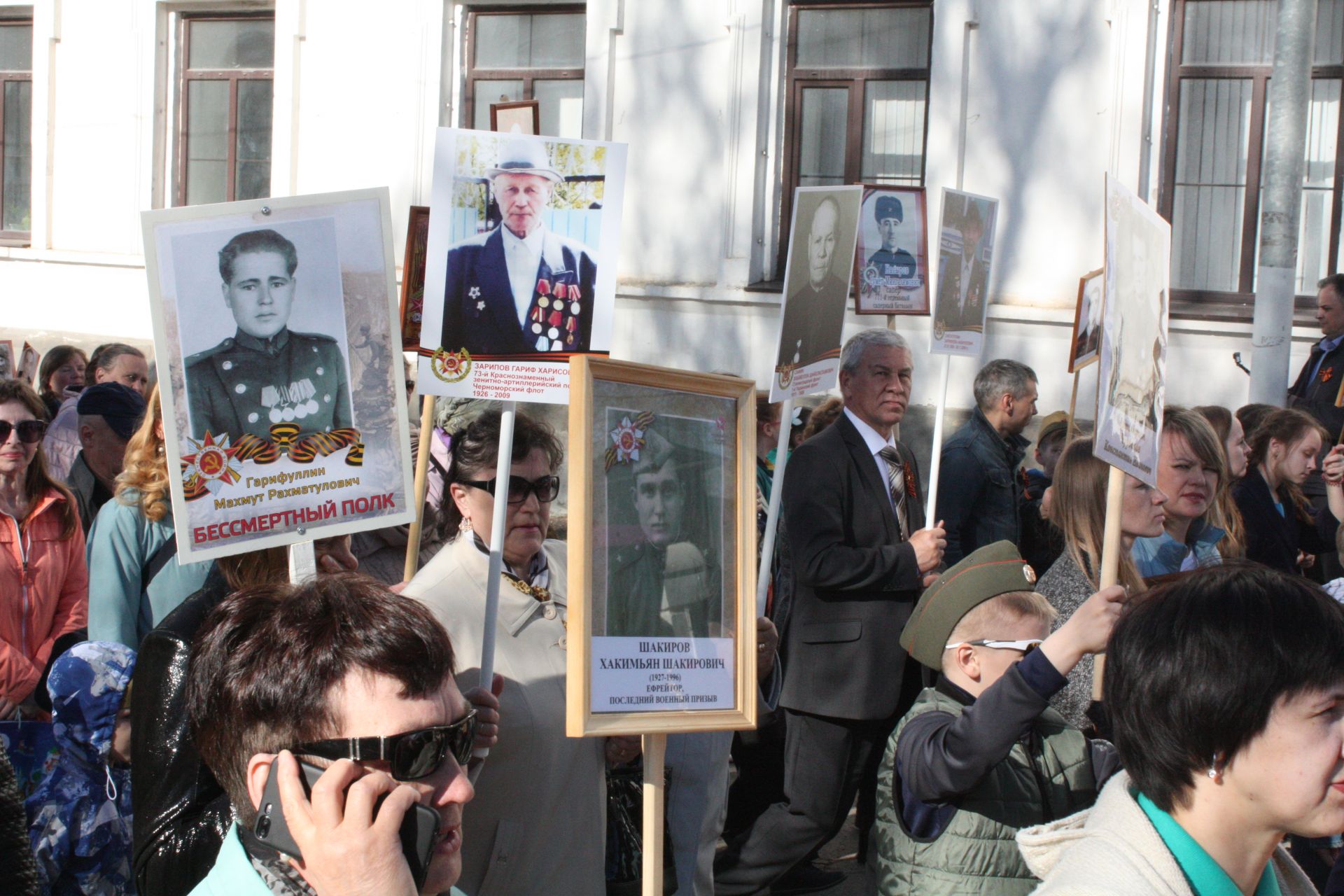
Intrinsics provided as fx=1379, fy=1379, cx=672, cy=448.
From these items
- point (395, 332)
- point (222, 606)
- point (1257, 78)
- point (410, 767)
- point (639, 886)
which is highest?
point (1257, 78)

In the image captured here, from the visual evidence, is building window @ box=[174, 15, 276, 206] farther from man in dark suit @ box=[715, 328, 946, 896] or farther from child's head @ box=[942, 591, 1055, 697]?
child's head @ box=[942, 591, 1055, 697]

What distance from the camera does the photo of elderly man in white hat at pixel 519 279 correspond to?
10.6 ft

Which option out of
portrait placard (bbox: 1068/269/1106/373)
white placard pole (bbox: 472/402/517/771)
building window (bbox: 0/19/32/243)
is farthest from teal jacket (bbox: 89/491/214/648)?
building window (bbox: 0/19/32/243)

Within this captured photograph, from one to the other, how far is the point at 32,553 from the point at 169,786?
7.84 ft

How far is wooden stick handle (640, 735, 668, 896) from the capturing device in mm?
2703

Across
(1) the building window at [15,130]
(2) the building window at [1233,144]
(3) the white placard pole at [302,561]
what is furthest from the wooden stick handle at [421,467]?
(1) the building window at [15,130]

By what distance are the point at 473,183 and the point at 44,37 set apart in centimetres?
1015

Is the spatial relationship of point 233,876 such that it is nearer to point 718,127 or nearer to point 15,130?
point 718,127

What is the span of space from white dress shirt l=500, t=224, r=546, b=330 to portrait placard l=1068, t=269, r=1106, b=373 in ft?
7.27

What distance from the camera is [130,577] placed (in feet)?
12.0

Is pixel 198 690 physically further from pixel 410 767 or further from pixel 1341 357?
pixel 1341 357

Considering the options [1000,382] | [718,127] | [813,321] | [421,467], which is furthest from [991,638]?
[718,127]

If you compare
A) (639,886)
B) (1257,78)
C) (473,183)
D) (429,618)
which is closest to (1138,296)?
(473,183)

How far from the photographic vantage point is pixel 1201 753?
195 centimetres
